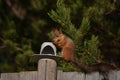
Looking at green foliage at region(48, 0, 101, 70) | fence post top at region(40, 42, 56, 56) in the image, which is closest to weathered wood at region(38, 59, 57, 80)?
fence post top at region(40, 42, 56, 56)

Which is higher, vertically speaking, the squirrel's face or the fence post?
the squirrel's face

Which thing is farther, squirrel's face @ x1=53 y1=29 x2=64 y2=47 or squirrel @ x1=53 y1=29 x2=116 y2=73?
squirrel's face @ x1=53 y1=29 x2=64 y2=47

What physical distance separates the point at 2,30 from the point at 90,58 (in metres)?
2.54

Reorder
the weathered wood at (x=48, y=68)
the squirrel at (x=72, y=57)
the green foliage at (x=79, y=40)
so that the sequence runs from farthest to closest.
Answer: the green foliage at (x=79, y=40) < the squirrel at (x=72, y=57) < the weathered wood at (x=48, y=68)

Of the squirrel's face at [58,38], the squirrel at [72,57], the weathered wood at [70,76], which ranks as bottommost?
the weathered wood at [70,76]

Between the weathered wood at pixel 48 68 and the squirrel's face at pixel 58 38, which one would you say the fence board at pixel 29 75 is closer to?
the weathered wood at pixel 48 68

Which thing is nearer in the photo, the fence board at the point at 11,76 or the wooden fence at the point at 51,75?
the wooden fence at the point at 51,75

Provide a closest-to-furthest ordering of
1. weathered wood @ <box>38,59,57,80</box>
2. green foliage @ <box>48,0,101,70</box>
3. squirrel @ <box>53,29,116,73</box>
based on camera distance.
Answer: weathered wood @ <box>38,59,57,80</box>
squirrel @ <box>53,29,116,73</box>
green foliage @ <box>48,0,101,70</box>

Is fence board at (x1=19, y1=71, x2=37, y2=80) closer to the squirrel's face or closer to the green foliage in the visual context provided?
the squirrel's face

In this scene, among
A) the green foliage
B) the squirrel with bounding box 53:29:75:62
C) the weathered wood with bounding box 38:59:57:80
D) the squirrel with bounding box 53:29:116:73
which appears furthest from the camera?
→ the green foliage

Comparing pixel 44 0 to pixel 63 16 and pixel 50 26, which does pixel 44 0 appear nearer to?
pixel 50 26


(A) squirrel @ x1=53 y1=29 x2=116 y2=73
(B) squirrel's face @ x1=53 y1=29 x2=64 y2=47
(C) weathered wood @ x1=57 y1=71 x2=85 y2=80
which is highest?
(B) squirrel's face @ x1=53 y1=29 x2=64 y2=47

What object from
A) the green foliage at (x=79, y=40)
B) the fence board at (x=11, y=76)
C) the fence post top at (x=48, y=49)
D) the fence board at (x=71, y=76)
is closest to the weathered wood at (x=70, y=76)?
the fence board at (x=71, y=76)

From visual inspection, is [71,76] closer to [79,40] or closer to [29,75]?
[29,75]
